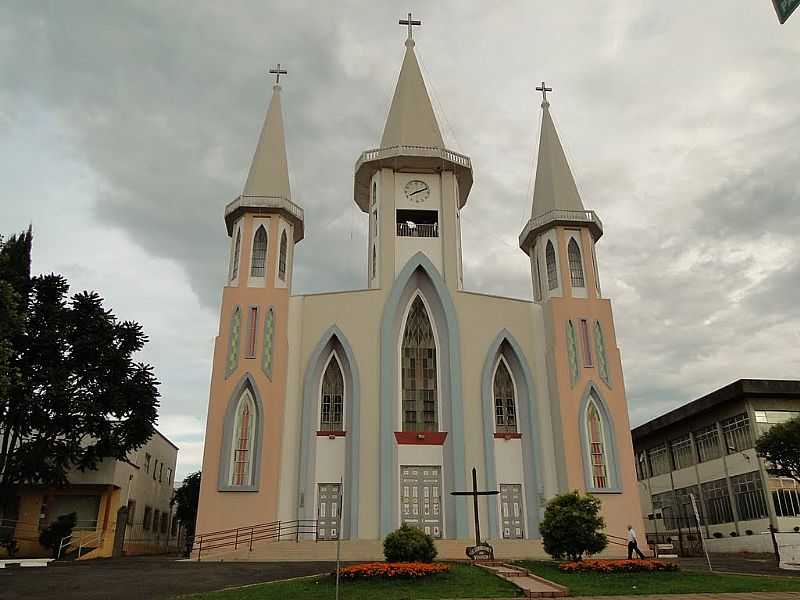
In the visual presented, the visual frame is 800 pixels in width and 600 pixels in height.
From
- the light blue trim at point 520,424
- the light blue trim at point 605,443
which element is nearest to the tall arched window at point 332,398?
the light blue trim at point 520,424

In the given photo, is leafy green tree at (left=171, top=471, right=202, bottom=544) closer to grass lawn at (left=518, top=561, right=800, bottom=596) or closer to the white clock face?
the white clock face

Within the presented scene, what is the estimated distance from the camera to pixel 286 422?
23.2m

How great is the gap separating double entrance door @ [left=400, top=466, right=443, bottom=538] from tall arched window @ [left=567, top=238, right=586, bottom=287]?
9.02 metres

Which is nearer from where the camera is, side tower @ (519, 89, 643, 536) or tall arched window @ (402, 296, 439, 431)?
side tower @ (519, 89, 643, 536)

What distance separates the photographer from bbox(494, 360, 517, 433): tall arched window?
24594mm

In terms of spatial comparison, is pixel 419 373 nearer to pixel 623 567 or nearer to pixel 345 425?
pixel 345 425

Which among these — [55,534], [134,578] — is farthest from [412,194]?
[134,578]

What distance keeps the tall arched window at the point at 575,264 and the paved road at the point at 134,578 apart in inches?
567

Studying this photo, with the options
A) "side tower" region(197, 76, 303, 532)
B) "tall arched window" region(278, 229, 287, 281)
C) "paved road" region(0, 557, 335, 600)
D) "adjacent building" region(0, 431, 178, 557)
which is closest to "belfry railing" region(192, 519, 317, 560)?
"side tower" region(197, 76, 303, 532)

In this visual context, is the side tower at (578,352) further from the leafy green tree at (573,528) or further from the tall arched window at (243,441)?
the tall arched window at (243,441)

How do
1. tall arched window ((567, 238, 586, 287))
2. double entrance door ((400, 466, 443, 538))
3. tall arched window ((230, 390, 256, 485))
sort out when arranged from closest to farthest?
tall arched window ((230, 390, 256, 485)) < double entrance door ((400, 466, 443, 538)) < tall arched window ((567, 238, 586, 287))

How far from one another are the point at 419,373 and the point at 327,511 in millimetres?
5917

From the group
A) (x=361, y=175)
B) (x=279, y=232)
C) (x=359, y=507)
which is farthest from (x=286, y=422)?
(x=361, y=175)

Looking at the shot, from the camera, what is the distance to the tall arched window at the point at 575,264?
2634 centimetres
